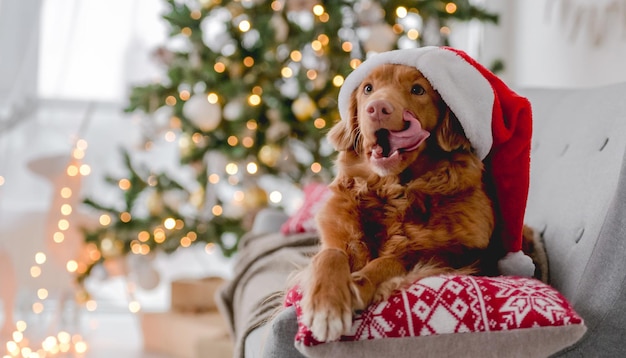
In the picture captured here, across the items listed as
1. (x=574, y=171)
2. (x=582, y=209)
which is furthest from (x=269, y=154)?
(x=582, y=209)

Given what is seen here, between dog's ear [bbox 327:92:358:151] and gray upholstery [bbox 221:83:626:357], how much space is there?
1.26 ft

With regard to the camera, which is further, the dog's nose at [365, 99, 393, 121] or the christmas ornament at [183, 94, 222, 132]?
the christmas ornament at [183, 94, 222, 132]

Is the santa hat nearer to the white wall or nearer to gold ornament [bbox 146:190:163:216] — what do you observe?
the white wall

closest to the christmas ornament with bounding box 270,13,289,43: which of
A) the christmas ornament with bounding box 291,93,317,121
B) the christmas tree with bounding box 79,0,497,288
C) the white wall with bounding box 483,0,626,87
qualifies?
the christmas tree with bounding box 79,0,497,288

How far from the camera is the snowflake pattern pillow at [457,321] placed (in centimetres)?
113

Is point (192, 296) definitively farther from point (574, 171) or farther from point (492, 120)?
point (492, 120)

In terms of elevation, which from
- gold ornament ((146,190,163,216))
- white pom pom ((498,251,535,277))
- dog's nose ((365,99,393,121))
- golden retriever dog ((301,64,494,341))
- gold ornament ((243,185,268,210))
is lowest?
gold ornament ((146,190,163,216))

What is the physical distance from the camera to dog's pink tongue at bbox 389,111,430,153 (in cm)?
132

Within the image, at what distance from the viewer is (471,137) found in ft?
4.51

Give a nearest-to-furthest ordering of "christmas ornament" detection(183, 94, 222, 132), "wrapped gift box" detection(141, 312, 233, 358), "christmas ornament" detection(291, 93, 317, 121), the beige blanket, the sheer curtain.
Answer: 1. the beige blanket
2. "wrapped gift box" detection(141, 312, 233, 358)
3. "christmas ornament" detection(183, 94, 222, 132)
4. "christmas ornament" detection(291, 93, 317, 121)
5. the sheer curtain

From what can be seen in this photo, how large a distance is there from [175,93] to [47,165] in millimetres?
665

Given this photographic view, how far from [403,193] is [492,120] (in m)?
0.22

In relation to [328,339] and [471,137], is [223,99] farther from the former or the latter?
[328,339]

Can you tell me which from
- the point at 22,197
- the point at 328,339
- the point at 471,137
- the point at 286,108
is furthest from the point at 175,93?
the point at 328,339
